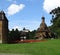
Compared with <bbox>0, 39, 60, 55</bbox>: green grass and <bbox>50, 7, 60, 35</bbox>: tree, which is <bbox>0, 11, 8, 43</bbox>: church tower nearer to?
<bbox>50, 7, 60, 35</bbox>: tree

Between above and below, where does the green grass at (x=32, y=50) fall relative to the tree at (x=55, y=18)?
below

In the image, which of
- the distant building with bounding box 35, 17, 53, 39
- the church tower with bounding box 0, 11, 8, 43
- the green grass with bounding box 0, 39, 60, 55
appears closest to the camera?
the green grass with bounding box 0, 39, 60, 55

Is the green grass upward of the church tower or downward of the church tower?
downward

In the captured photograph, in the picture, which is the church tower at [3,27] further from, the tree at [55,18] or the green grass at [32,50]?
the green grass at [32,50]

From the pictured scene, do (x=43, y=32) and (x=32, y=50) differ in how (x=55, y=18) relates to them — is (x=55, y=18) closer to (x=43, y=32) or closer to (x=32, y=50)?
(x=43, y=32)

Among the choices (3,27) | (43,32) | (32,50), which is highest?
(3,27)

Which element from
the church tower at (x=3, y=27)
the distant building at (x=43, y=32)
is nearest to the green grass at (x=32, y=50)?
the church tower at (x=3, y=27)

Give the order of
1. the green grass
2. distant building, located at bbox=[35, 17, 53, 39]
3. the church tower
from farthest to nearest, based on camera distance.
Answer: distant building, located at bbox=[35, 17, 53, 39] < the church tower < the green grass

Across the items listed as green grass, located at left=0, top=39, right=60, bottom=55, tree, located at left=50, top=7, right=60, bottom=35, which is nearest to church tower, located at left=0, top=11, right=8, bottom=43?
tree, located at left=50, top=7, right=60, bottom=35

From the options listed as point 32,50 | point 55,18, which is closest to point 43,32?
point 55,18

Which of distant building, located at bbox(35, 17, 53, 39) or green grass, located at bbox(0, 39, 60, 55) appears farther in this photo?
distant building, located at bbox(35, 17, 53, 39)

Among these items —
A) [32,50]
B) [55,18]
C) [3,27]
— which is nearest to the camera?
[32,50]

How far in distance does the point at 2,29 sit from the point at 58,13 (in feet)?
104

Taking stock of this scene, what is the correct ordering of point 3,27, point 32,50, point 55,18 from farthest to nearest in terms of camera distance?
point 55,18 < point 3,27 < point 32,50
